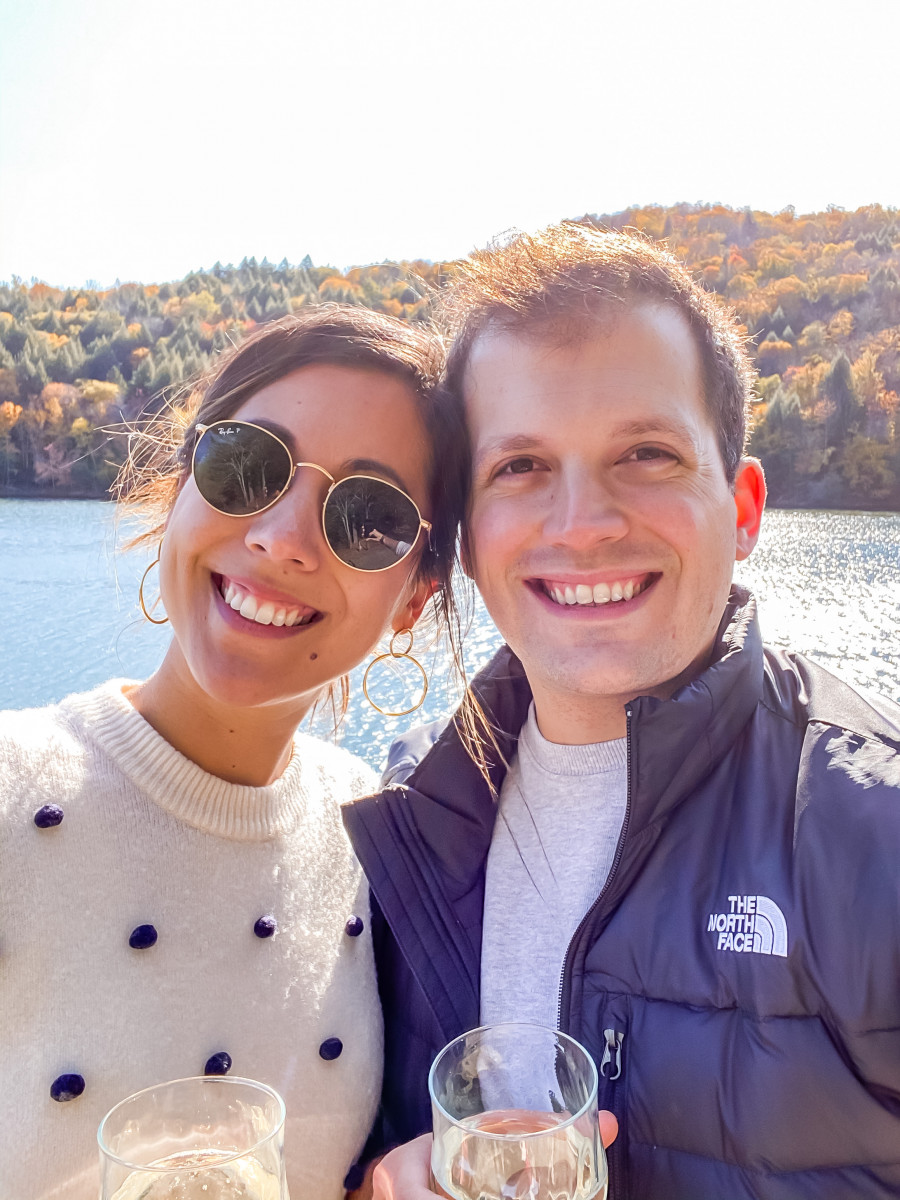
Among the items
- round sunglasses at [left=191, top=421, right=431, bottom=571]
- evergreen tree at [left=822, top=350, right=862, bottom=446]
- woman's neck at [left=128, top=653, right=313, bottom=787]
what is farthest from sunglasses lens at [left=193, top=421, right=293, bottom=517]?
evergreen tree at [left=822, top=350, right=862, bottom=446]

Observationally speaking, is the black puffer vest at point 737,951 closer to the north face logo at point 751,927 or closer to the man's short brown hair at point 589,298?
the north face logo at point 751,927

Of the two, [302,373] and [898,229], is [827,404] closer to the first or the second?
[898,229]

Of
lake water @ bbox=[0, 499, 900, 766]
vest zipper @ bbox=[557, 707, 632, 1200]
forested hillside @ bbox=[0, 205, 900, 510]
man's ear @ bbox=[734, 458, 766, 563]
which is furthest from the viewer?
forested hillside @ bbox=[0, 205, 900, 510]

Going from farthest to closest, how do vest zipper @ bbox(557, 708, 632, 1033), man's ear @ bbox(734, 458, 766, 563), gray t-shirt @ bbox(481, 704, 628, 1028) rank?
man's ear @ bbox(734, 458, 766, 563), gray t-shirt @ bbox(481, 704, 628, 1028), vest zipper @ bbox(557, 708, 632, 1033)

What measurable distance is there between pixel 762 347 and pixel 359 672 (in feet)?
42.5

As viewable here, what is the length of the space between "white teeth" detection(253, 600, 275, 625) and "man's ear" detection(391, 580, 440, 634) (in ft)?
1.34

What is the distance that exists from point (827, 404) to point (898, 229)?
15.6 meters

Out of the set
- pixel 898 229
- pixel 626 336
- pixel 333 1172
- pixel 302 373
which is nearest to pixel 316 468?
pixel 302 373

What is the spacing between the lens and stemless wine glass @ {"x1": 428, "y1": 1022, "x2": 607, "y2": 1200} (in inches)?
30.3

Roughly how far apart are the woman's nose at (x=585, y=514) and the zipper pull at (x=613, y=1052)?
34.0 inches

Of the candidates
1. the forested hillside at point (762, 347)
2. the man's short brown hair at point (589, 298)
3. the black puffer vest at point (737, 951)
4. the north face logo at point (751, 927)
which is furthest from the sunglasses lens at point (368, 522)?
the forested hillside at point (762, 347)

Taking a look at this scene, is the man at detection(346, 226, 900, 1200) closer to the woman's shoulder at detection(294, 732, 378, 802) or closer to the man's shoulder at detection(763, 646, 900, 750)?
the man's shoulder at detection(763, 646, 900, 750)

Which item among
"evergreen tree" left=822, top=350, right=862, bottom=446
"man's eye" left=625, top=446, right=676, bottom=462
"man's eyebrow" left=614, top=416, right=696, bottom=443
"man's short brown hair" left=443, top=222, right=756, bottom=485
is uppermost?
"man's short brown hair" left=443, top=222, right=756, bottom=485

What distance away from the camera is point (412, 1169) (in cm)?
96
